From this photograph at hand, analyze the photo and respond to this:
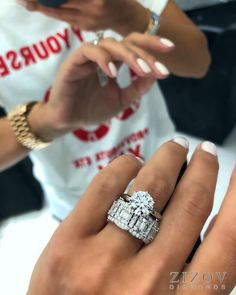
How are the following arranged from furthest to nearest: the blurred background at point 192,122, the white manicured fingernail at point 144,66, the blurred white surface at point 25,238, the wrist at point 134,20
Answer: the blurred background at point 192,122 → the blurred white surface at point 25,238 → the wrist at point 134,20 → the white manicured fingernail at point 144,66

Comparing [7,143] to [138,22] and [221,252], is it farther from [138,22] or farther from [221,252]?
[221,252]

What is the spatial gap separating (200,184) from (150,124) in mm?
428

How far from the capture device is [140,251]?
0.32 metres

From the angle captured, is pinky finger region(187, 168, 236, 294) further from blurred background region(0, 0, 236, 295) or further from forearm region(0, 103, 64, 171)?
blurred background region(0, 0, 236, 295)

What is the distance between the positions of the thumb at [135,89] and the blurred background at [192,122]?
47cm

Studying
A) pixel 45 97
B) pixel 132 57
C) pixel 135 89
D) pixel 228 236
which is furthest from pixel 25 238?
pixel 228 236

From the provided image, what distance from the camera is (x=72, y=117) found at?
1.90 feet

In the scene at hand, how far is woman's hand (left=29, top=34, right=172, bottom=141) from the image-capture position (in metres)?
0.46

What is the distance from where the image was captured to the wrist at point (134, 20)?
57cm

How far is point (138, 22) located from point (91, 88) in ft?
0.39

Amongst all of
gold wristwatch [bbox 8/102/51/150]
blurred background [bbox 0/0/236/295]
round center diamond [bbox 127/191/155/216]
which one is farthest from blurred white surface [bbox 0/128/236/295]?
round center diamond [bbox 127/191/155/216]

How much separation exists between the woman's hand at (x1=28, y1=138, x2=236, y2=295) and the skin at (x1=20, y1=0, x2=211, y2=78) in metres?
0.28

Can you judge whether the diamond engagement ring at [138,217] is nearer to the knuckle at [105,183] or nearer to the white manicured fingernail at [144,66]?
the knuckle at [105,183]
